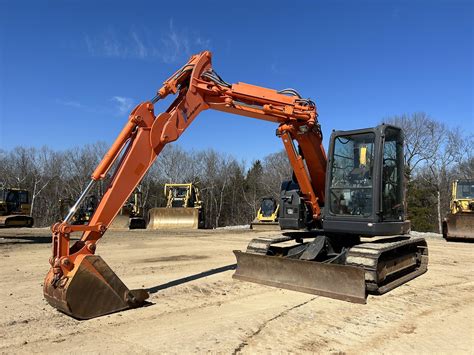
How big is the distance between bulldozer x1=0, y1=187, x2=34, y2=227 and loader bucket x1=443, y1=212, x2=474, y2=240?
21.6 m

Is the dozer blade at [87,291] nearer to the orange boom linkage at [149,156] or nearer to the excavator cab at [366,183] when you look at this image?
the orange boom linkage at [149,156]

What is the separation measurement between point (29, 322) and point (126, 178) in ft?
6.91

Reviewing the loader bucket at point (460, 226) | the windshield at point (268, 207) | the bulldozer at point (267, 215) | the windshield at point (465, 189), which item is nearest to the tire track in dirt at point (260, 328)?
the loader bucket at point (460, 226)

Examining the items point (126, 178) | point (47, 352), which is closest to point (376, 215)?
point (126, 178)

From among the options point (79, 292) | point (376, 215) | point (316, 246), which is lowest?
point (79, 292)

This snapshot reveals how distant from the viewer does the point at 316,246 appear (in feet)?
24.8

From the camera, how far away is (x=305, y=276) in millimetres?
6598

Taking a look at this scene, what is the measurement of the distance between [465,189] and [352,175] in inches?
553

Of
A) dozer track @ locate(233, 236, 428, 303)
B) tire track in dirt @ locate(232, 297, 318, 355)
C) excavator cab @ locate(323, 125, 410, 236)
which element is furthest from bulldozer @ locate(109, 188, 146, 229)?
tire track in dirt @ locate(232, 297, 318, 355)

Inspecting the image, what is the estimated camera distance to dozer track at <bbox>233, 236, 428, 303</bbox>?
6109mm

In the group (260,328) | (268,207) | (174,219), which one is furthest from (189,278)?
(268,207)

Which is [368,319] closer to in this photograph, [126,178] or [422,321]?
[422,321]

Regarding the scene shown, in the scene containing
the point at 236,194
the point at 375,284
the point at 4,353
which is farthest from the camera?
the point at 236,194

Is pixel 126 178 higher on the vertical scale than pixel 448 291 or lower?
higher
